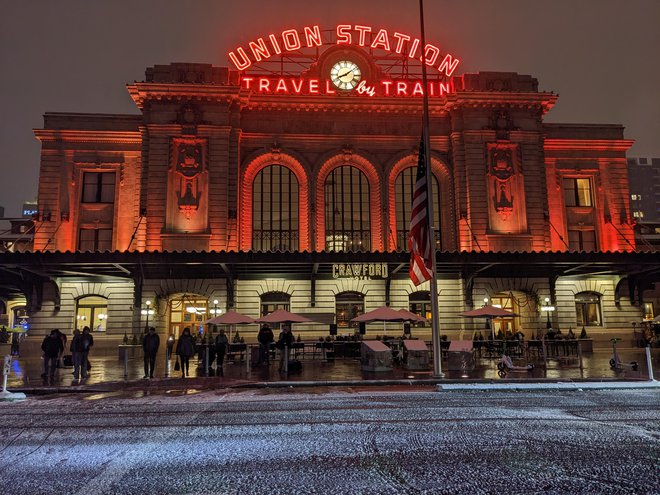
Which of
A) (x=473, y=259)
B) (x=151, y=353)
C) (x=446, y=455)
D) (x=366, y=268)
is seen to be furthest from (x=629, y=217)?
(x=446, y=455)

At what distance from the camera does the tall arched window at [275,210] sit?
120ft

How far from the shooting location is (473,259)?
2927cm

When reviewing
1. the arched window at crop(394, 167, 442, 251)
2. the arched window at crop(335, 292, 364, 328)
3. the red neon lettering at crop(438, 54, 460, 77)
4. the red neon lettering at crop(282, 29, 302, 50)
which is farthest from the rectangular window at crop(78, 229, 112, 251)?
the red neon lettering at crop(438, 54, 460, 77)

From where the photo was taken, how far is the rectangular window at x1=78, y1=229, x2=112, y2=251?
3628cm

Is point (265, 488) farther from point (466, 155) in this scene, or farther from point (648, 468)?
point (466, 155)

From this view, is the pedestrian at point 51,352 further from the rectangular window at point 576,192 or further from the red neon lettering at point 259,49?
the rectangular window at point 576,192

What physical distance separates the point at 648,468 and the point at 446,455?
2.41m

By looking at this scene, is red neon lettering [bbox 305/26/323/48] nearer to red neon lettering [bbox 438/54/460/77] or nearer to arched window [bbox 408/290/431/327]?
red neon lettering [bbox 438/54/460/77]

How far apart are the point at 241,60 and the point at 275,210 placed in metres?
11.6

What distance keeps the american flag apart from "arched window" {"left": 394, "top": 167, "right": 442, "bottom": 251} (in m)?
18.7

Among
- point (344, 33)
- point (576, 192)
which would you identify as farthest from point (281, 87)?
point (576, 192)

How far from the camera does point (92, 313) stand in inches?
1346

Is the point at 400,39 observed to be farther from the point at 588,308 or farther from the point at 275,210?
the point at 588,308

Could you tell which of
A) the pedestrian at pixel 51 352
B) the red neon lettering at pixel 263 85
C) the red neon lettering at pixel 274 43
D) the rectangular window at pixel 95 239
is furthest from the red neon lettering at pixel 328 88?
the pedestrian at pixel 51 352
